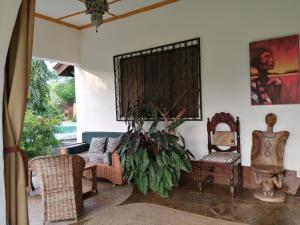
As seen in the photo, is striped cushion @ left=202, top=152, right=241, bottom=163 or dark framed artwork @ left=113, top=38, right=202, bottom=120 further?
dark framed artwork @ left=113, top=38, right=202, bottom=120

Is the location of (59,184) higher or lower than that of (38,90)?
lower

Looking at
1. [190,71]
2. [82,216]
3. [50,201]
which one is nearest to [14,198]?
[50,201]

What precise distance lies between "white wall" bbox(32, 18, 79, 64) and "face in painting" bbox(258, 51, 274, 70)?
401 centimetres

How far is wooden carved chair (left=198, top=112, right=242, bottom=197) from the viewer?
3.76 m

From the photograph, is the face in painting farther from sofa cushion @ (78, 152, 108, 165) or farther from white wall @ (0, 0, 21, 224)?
white wall @ (0, 0, 21, 224)

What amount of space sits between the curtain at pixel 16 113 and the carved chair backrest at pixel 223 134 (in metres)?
3.22

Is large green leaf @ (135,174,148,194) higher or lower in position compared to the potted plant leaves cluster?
lower

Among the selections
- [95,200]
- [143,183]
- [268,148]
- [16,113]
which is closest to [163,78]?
[143,183]

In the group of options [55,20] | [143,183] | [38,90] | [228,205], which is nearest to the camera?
[228,205]

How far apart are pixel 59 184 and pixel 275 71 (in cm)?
330

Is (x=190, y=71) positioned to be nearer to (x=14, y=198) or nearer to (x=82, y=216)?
(x=82, y=216)

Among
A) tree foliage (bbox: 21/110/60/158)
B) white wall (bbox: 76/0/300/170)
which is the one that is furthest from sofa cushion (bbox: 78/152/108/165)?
tree foliage (bbox: 21/110/60/158)

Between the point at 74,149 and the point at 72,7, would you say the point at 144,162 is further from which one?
the point at 72,7

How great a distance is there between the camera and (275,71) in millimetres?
3672
